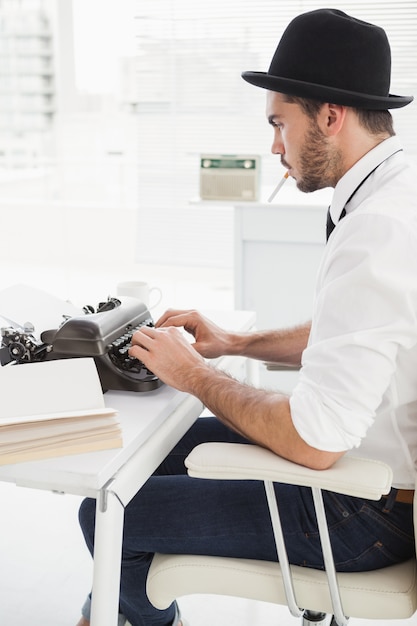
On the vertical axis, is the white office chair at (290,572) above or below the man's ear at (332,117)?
below

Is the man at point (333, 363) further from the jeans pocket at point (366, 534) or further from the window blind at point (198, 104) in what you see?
the window blind at point (198, 104)

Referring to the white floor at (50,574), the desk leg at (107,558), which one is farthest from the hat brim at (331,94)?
the white floor at (50,574)

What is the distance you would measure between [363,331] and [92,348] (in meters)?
0.50

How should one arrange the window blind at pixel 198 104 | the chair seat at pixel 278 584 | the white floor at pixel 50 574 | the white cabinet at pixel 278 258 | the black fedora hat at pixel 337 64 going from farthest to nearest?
the window blind at pixel 198 104 < the white cabinet at pixel 278 258 < the white floor at pixel 50 574 < the black fedora hat at pixel 337 64 < the chair seat at pixel 278 584

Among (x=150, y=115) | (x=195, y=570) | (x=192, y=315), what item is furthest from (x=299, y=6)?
(x=195, y=570)

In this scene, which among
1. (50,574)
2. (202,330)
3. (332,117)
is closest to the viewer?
(332,117)

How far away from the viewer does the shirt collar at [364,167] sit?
55.2 inches

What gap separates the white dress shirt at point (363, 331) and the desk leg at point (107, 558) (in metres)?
0.31

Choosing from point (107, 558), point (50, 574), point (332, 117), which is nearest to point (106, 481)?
point (107, 558)

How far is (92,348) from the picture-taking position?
140cm

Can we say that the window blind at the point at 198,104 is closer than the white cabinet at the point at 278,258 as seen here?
No

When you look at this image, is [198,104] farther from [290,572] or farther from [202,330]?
[290,572]

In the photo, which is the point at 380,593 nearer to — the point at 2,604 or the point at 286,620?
the point at 286,620

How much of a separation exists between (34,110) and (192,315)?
255 inches
